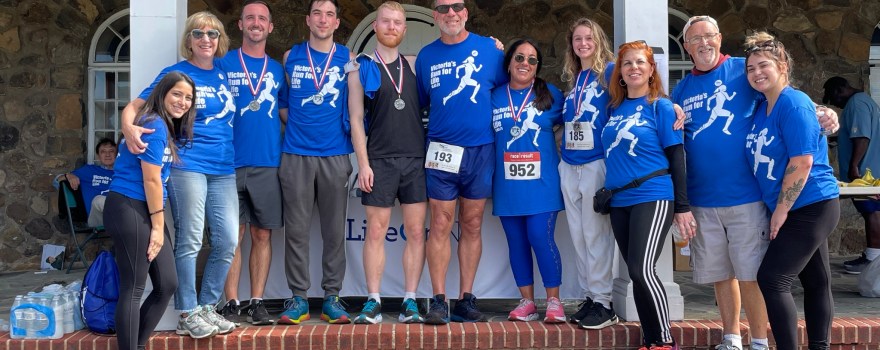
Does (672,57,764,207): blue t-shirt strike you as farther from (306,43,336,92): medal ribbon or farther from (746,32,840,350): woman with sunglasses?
(306,43,336,92): medal ribbon

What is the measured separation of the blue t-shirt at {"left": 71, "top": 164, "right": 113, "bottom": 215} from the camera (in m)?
6.96

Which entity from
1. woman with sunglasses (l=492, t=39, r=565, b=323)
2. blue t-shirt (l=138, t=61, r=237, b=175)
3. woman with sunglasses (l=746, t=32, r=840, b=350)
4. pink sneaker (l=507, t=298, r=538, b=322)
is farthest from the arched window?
woman with sunglasses (l=746, t=32, r=840, b=350)

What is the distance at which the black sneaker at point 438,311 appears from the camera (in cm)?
413

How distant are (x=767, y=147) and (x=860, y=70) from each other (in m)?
4.67

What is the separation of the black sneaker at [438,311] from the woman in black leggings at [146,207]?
1.26 m

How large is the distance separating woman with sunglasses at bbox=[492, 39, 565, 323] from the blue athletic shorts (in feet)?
0.18

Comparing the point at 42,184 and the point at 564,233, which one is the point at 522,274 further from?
the point at 42,184

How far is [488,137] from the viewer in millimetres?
4176

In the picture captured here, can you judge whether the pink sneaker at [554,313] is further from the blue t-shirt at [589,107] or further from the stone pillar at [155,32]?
the stone pillar at [155,32]

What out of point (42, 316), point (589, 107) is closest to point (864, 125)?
point (589, 107)

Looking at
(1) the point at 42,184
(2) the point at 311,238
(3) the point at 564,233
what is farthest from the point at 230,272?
(1) the point at 42,184

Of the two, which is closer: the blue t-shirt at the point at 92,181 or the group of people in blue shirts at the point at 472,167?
the group of people in blue shirts at the point at 472,167

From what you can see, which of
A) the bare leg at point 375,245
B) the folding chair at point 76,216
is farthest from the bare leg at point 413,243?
the folding chair at point 76,216

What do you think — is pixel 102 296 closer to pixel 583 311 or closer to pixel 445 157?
pixel 445 157
